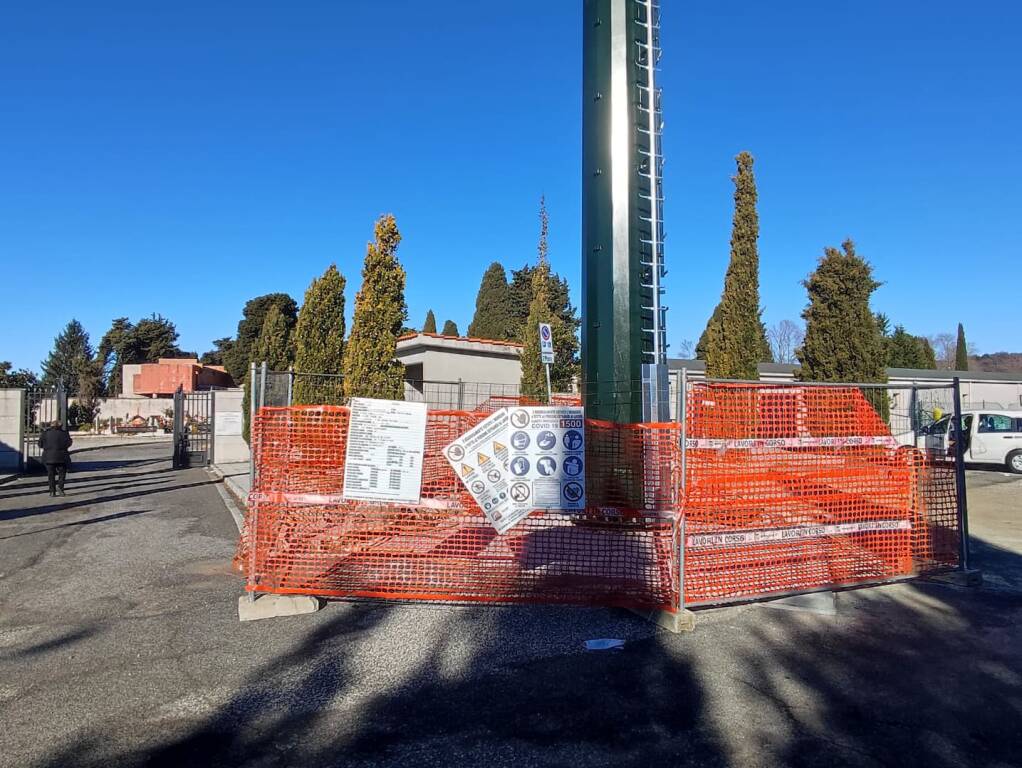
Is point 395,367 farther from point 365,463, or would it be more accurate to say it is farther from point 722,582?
point 722,582

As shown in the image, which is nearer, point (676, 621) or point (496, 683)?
point (496, 683)

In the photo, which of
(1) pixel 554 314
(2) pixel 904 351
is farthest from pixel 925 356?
(1) pixel 554 314

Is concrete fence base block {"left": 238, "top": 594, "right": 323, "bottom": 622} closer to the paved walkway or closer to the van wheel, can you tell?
the paved walkway

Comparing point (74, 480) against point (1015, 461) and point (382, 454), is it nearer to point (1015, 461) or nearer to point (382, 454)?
point (382, 454)

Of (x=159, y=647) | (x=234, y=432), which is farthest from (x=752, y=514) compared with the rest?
(x=234, y=432)

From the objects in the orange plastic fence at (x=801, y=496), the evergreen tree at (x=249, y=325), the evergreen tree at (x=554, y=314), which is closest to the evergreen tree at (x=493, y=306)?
the evergreen tree at (x=554, y=314)

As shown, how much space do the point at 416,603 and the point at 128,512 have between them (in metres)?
8.89

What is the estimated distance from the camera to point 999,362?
94500mm

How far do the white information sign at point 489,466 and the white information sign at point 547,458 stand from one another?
7cm

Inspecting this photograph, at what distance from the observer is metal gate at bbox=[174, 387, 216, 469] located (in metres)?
22.1

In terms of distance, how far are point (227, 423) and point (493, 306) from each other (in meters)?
31.9

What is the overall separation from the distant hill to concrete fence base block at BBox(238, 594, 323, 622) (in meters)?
103

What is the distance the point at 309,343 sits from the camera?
17.8 m

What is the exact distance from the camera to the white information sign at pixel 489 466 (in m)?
6.06
